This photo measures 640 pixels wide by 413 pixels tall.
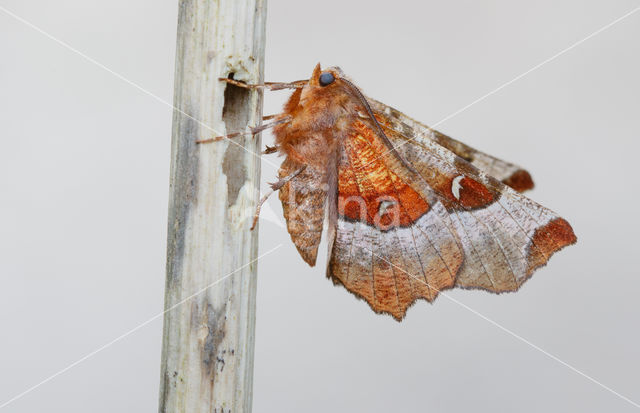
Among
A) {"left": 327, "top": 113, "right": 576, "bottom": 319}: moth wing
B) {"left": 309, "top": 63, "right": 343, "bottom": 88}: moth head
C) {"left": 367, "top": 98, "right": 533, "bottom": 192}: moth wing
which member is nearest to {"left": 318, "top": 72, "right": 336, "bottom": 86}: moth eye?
{"left": 309, "top": 63, "right": 343, "bottom": 88}: moth head

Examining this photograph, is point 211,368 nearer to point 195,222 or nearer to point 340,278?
point 195,222

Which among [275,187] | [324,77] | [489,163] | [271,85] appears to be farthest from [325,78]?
[489,163]

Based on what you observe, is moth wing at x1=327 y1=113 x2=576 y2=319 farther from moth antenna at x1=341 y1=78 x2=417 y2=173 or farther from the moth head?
the moth head

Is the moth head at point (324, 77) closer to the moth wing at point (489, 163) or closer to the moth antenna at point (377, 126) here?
the moth antenna at point (377, 126)

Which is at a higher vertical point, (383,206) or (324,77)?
(324,77)

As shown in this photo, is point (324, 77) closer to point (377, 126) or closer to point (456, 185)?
point (377, 126)
